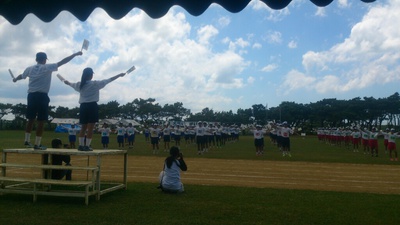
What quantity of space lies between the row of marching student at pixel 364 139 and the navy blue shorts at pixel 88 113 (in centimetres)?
1824

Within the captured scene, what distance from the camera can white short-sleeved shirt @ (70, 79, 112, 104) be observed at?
28.1 ft

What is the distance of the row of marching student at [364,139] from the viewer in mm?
22141

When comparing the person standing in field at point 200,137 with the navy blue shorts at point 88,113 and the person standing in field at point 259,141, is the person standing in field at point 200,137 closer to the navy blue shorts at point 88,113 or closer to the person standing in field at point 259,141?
the person standing in field at point 259,141

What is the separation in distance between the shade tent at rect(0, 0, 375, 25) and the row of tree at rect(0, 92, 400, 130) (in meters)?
71.7

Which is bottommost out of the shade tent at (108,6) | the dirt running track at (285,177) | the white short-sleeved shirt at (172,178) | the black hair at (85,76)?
the dirt running track at (285,177)

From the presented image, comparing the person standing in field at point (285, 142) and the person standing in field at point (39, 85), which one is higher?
the person standing in field at point (39, 85)

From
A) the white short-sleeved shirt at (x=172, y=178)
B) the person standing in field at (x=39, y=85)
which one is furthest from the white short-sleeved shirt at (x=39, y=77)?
the white short-sleeved shirt at (x=172, y=178)

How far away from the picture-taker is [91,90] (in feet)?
28.2

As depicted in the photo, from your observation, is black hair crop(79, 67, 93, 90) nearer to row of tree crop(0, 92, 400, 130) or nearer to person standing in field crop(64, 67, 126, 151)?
person standing in field crop(64, 67, 126, 151)

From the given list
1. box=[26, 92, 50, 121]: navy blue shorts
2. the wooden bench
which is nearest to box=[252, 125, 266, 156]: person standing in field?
the wooden bench

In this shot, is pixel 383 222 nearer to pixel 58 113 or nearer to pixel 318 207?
pixel 318 207

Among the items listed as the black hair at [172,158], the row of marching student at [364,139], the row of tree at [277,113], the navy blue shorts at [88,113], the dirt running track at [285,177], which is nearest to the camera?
the navy blue shorts at [88,113]

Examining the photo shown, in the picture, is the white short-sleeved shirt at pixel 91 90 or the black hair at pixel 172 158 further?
the black hair at pixel 172 158

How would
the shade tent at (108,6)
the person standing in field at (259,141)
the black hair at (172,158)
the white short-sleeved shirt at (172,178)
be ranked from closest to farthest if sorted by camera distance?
1. the shade tent at (108,6)
2. the white short-sleeved shirt at (172,178)
3. the black hair at (172,158)
4. the person standing in field at (259,141)
